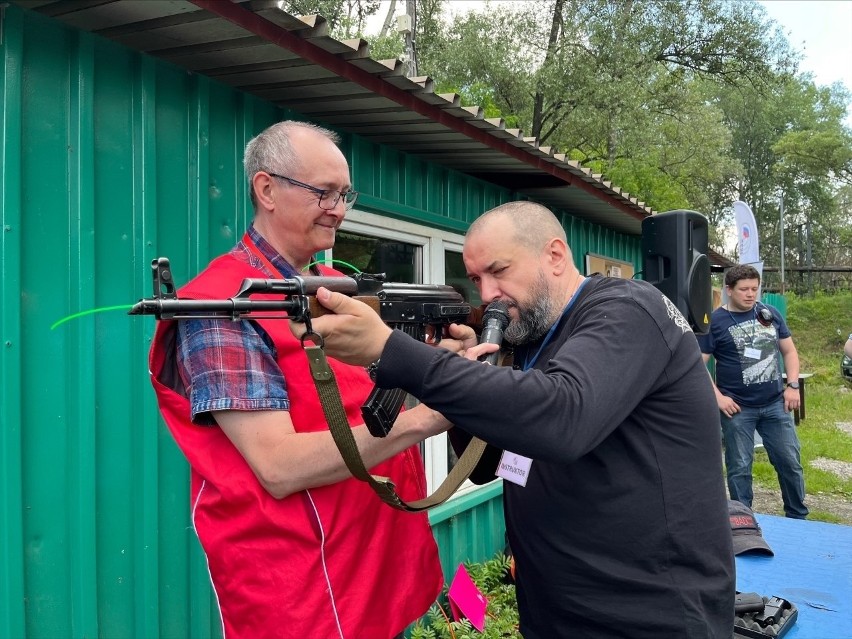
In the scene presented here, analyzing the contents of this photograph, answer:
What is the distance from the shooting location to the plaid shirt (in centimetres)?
160

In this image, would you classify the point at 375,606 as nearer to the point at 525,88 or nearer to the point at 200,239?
the point at 200,239

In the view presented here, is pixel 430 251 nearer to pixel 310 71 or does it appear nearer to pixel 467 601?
pixel 310 71

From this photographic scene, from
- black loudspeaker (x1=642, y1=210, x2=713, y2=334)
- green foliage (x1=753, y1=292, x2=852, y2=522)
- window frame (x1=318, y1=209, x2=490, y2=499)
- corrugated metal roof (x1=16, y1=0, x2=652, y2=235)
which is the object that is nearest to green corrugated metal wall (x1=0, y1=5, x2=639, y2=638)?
corrugated metal roof (x1=16, y1=0, x2=652, y2=235)

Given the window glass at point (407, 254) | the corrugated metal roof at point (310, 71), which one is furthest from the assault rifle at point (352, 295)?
the window glass at point (407, 254)

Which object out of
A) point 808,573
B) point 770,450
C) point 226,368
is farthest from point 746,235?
point 226,368

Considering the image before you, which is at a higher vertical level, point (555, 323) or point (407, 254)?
point (407, 254)

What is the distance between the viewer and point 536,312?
199 centimetres

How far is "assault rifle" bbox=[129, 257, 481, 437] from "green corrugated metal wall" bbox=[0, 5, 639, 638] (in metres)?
1.02

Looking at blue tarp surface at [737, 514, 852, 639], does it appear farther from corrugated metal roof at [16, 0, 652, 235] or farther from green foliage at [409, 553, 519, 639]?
corrugated metal roof at [16, 0, 652, 235]

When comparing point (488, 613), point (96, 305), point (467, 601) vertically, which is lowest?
point (488, 613)

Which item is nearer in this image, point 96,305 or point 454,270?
point 96,305

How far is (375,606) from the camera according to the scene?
190 cm

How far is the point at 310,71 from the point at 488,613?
3.67 m

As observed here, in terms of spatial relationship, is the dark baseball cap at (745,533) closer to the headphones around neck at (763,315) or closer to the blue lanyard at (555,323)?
the headphones around neck at (763,315)
